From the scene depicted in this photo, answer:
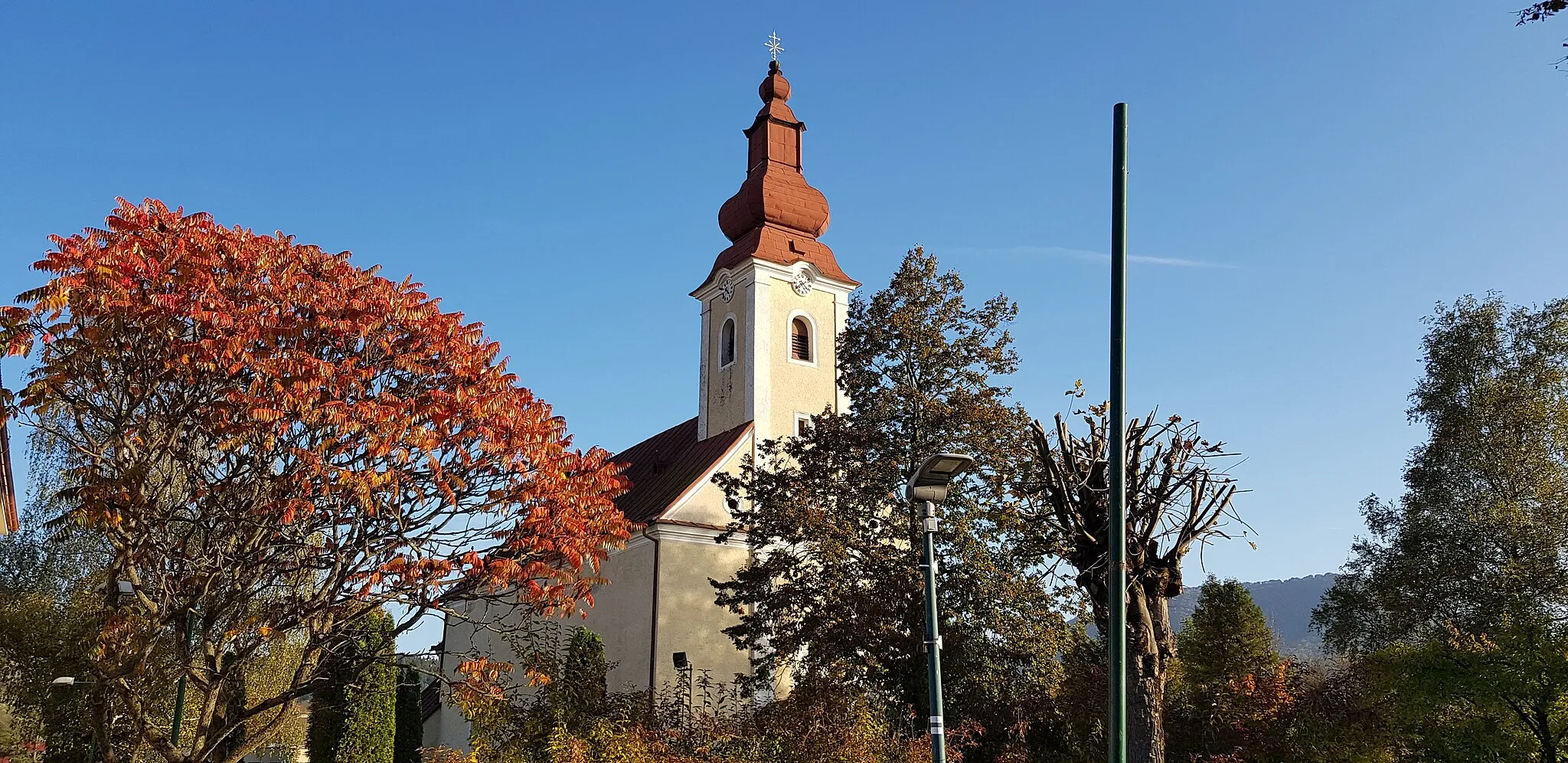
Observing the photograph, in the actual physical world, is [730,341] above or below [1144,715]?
above

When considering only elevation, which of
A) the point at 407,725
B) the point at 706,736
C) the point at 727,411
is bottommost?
the point at 407,725

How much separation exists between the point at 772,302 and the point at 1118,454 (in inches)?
890

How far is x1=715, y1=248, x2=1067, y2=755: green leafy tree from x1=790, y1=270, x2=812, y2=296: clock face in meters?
9.86

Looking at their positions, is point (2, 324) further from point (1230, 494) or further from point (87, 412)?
point (1230, 494)

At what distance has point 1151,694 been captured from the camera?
1331 cm

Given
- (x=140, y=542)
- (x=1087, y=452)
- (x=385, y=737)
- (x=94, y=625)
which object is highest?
(x=1087, y=452)

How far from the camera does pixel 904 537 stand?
67.2ft

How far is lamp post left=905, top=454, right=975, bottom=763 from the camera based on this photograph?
30.3 feet

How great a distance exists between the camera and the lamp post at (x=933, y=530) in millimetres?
9242

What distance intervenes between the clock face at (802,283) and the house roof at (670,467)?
421 centimetres

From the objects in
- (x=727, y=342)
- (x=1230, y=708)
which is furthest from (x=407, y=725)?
(x=1230, y=708)

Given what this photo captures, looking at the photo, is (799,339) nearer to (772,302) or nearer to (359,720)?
(772,302)

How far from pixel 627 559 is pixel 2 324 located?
17400 mm

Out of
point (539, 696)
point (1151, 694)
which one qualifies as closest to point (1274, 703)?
point (1151, 694)
